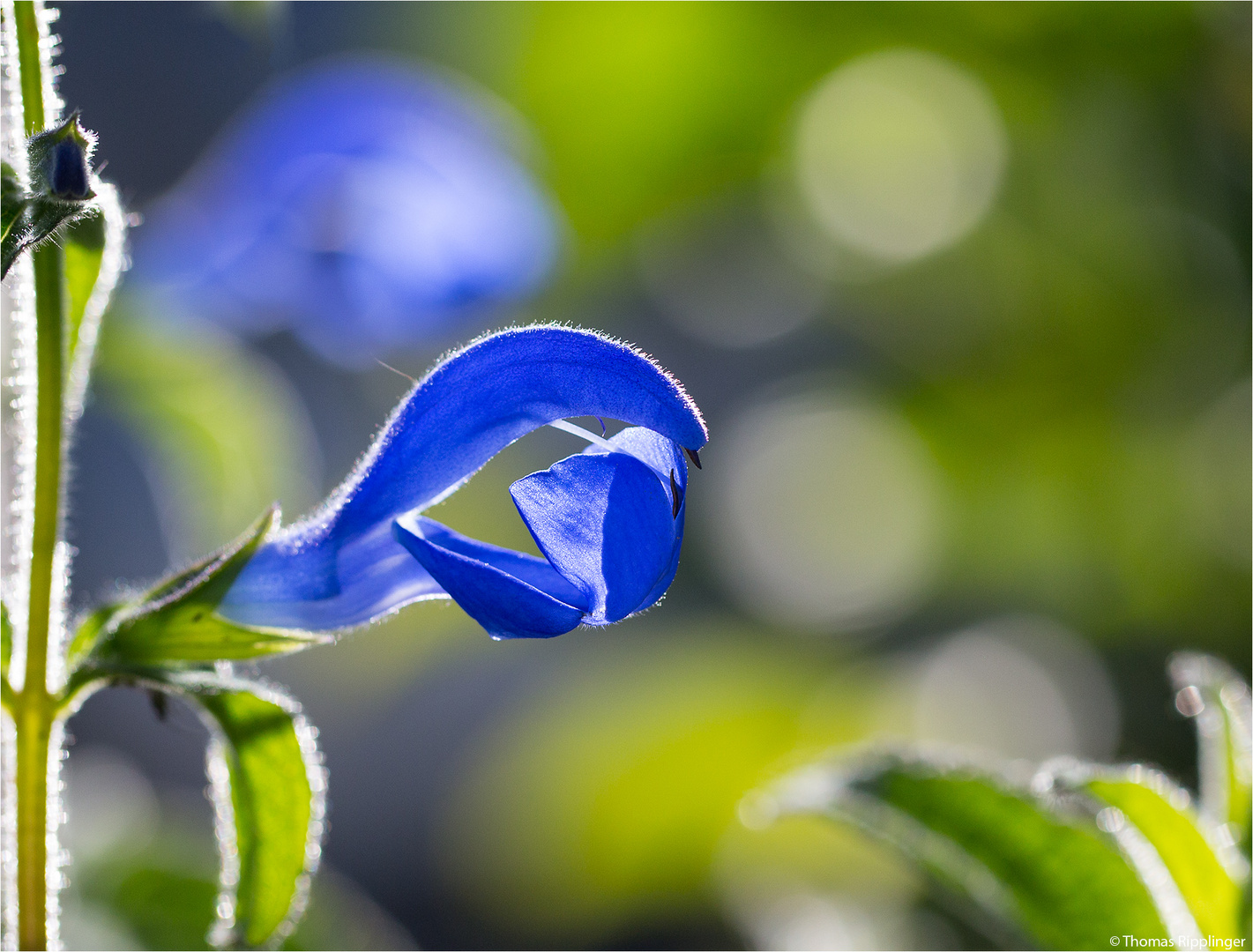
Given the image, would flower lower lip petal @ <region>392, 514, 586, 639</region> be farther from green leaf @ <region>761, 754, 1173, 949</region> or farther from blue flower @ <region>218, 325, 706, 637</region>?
green leaf @ <region>761, 754, 1173, 949</region>

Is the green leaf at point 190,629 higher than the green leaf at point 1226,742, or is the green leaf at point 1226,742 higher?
the green leaf at point 190,629

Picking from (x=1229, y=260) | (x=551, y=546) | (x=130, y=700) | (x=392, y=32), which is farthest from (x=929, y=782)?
(x=392, y=32)

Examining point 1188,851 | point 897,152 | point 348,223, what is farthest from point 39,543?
A: point 897,152

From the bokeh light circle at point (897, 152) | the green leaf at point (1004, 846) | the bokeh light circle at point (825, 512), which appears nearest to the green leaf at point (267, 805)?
the green leaf at point (1004, 846)

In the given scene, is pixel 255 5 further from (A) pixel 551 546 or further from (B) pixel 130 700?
(B) pixel 130 700

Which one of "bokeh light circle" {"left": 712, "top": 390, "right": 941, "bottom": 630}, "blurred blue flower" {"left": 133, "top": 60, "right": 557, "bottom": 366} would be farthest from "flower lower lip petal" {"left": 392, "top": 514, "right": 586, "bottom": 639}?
"bokeh light circle" {"left": 712, "top": 390, "right": 941, "bottom": 630}

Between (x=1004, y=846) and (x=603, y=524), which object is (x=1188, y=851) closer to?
(x=1004, y=846)

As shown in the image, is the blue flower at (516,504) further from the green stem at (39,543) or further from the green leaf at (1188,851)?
the green leaf at (1188,851)
